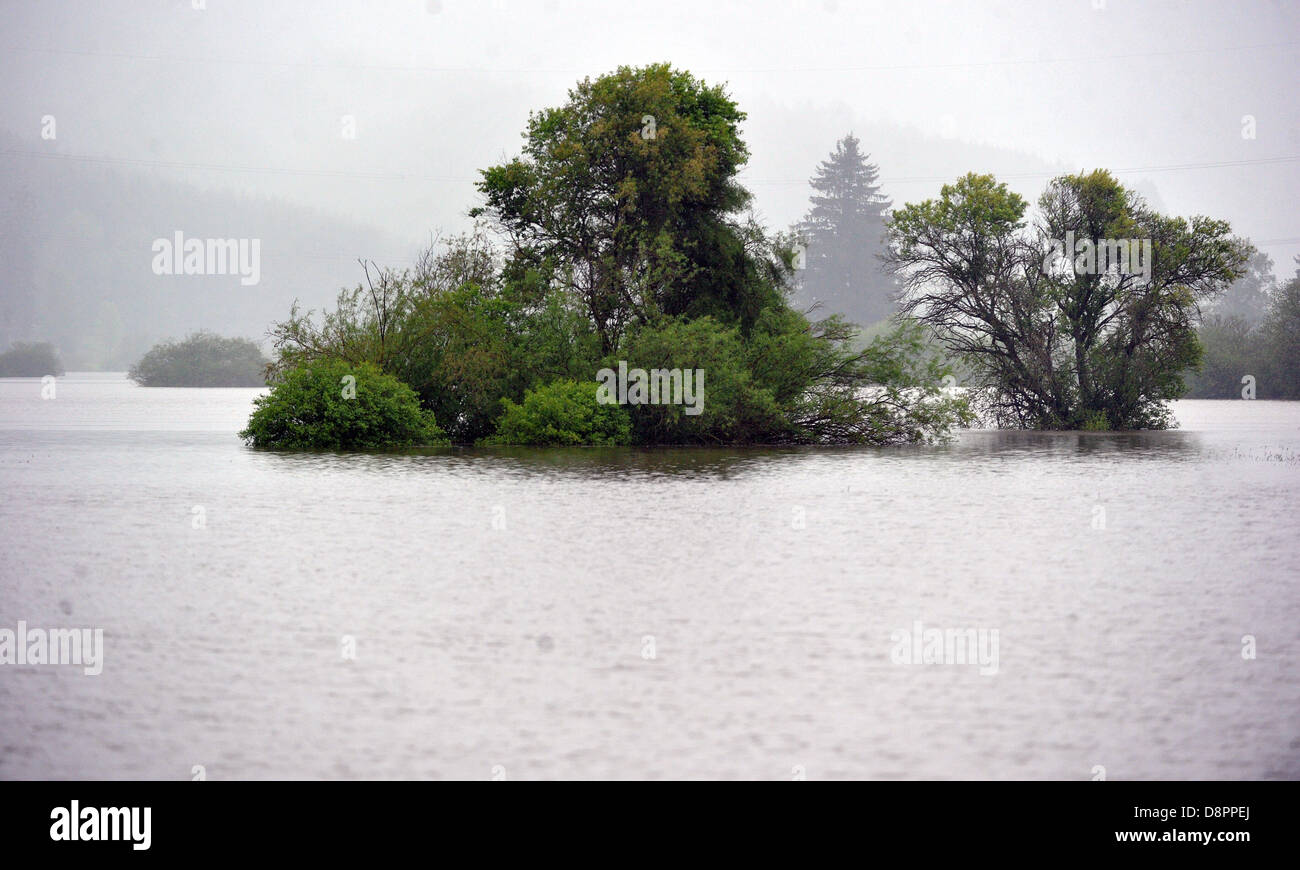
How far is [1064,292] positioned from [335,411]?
2570cm

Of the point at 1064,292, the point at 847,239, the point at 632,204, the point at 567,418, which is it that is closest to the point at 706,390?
the point at 567,418

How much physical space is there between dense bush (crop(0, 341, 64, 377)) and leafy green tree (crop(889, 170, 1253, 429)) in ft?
394

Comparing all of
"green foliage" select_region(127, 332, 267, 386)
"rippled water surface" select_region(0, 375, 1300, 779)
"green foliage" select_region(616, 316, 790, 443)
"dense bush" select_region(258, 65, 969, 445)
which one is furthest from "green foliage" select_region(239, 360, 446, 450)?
"green foliage" select_region(127, 332, 267, 386)

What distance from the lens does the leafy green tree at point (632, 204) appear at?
35.8 meters

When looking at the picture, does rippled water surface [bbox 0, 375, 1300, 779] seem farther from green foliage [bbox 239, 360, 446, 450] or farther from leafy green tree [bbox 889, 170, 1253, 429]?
leafy green tree [bbox 889, 170, 1253, 429]

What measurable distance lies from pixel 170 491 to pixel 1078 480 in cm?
1576

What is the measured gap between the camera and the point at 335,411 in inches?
1268

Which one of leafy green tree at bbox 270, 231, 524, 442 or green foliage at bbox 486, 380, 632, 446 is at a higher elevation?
leafy green tree at bbox 270, 231, 524, 442

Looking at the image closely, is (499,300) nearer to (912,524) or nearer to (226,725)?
(912,524)

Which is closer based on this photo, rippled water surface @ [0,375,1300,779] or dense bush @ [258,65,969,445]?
rippled water surface @ [0,375,1300,779]

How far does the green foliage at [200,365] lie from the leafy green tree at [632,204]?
8046 centimetres

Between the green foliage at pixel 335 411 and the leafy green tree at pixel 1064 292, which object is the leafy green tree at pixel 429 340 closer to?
the green foliage at pixel 335 411

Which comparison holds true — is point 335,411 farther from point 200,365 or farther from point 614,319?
point 200,365

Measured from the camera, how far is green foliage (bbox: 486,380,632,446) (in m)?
33.1
